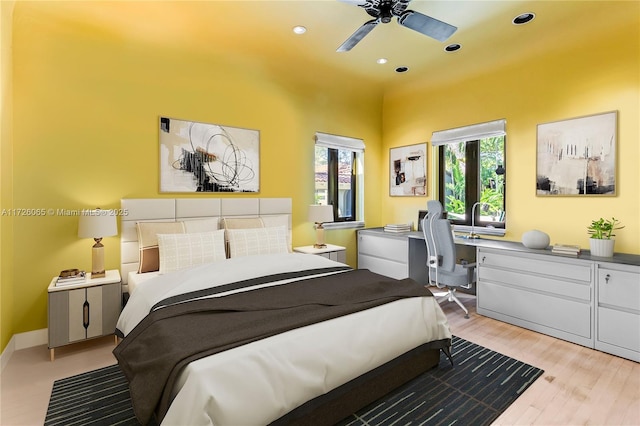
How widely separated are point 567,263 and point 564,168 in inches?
43.5

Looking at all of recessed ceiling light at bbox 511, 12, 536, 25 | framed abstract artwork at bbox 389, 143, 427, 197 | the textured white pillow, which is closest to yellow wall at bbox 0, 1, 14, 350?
the textured white pillow

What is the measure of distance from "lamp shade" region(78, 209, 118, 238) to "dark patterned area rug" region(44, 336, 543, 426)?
1.10m

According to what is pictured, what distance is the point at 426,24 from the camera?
8.23 ft

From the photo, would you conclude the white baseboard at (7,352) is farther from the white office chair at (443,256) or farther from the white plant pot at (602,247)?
the white plant pot at (602,247)

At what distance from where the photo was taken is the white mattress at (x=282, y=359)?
134 centimetres

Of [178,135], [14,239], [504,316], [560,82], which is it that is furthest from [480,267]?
[14,239]

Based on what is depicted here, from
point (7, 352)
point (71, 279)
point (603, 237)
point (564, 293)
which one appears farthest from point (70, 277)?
point (603, 237)

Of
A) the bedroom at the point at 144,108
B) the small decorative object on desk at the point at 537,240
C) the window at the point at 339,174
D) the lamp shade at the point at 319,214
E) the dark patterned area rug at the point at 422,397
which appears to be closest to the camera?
the dark patterned area rug at the point at 422,397

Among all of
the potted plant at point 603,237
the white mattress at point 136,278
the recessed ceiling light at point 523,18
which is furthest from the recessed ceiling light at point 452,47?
the white mattress at point 136,278

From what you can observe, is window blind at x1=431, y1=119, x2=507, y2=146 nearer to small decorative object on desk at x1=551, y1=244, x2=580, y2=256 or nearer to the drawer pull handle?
small decorative object on desk at x1=551, y1=244, x2=580, y2=256

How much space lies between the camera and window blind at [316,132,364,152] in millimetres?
4557

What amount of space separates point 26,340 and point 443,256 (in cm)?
403

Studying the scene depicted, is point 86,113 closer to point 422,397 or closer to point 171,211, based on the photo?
point 171,211

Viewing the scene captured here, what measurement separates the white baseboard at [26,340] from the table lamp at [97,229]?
66cm
